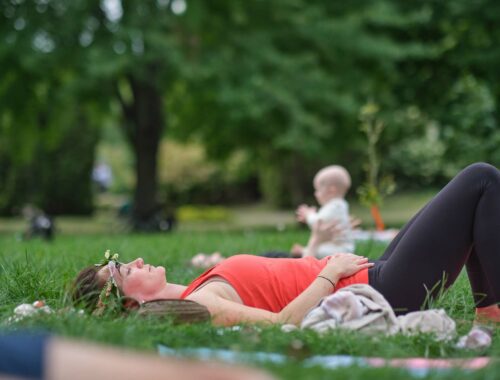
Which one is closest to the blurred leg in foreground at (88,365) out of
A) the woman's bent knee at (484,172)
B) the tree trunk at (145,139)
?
the woman's bent knee at (484,172)

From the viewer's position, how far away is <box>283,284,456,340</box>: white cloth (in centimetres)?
329

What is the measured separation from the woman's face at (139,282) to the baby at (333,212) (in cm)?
281

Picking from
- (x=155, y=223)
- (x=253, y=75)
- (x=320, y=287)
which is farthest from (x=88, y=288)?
(x=155, y=223)

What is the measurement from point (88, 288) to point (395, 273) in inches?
56.6

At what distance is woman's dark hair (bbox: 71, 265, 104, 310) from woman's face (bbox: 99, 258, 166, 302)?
3.8 inches

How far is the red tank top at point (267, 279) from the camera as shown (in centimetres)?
369

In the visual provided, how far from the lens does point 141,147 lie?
54.8 feet

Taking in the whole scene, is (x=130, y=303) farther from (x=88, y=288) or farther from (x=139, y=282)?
(x=88, y=288)

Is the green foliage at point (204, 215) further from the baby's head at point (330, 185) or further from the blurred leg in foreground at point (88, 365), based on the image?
the blurred leg in foreground at point (88, 365)

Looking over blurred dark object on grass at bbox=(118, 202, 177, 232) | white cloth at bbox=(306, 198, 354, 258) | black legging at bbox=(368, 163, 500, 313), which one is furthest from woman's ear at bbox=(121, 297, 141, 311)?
blurred dark object on grass at bbox=(118, 202, 177, 232)

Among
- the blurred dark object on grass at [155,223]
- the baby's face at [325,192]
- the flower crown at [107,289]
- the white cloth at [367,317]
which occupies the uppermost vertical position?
the baby's face at [325,192]

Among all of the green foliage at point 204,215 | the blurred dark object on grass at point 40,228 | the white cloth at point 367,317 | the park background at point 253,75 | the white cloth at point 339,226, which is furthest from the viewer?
the green foliage at point 204,215

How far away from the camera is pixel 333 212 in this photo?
665 cm

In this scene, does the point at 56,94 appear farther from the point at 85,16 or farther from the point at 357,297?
the point at 357,297
